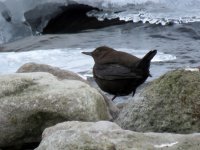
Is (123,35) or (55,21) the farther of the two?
(55,21)

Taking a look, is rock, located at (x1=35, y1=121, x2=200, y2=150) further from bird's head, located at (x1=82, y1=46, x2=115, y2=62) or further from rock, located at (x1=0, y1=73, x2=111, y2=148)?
bird's head, located at (x1=82, y1=46, x2=115, y2=62)

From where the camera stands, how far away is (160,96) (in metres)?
3.70

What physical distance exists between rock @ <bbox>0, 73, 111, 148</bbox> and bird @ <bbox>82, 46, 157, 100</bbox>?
1478 millimetres

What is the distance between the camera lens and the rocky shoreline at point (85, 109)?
3533 mm

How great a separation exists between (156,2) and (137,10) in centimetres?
40

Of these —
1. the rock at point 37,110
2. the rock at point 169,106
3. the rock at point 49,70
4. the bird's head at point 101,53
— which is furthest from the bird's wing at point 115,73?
the rock at point 169,106

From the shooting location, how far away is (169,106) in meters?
3.64

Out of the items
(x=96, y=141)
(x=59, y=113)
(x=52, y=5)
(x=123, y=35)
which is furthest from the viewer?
(x=52, y=5)

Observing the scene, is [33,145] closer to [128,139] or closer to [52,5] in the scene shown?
[128,139]

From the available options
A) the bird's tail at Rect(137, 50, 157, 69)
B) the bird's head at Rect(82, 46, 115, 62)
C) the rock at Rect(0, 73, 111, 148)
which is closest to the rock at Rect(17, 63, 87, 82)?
the bird's tail at Rect(137, 50, 157, 69)

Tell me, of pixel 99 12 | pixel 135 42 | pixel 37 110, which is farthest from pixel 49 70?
pixel 99 12

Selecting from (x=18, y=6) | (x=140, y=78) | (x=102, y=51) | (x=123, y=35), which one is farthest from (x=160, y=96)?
(x=18, y=6)

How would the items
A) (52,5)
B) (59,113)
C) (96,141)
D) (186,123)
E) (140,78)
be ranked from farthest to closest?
(52,5) → (140,78) → (59,113) → (186,123) → (96,141)

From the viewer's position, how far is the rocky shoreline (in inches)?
139
